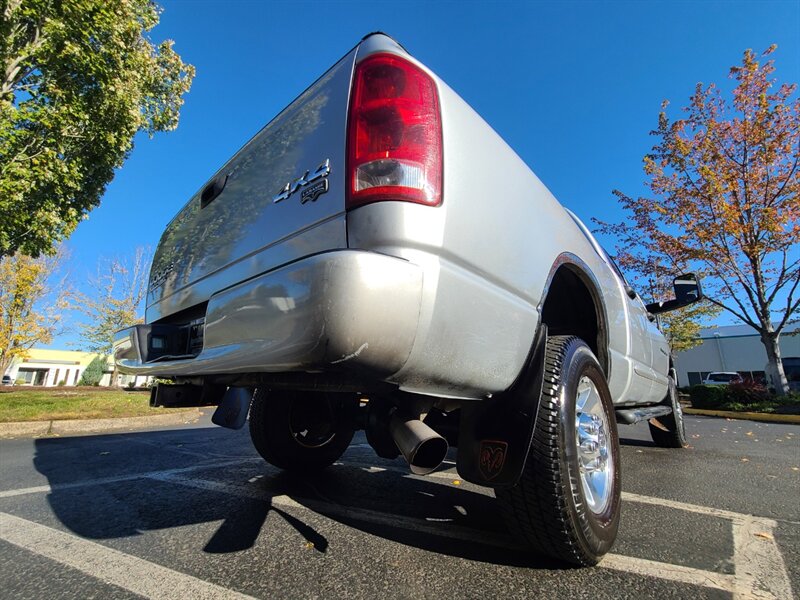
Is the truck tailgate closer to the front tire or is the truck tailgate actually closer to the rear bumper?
the rear bumper

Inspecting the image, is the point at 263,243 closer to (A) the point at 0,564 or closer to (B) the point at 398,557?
(B) the point at 398,557

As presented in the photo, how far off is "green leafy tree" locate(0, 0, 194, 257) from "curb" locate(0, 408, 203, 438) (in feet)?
11.8

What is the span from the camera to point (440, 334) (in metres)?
1.17

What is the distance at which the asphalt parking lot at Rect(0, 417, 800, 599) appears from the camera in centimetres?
149

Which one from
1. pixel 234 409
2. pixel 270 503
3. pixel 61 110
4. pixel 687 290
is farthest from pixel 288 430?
pixel 61 110

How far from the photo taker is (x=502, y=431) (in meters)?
1.48

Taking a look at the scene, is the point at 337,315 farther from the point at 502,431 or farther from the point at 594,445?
the point at 594,445

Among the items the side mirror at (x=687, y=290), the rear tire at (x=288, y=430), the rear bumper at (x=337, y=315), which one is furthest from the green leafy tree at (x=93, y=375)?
the side mirror at (x=687, y=290)

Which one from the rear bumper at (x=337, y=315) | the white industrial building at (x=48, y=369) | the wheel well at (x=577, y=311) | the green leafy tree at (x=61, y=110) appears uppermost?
the green leafy tree at (x=61, y=110)

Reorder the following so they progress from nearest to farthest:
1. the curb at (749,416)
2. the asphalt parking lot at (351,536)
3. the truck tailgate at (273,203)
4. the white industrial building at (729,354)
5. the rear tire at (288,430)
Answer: the truck tailgate at (273,203)
the asphalt parking lot at (351,536)
the rear tire at (288,430)
the curb at (749,416)
the white industrial building at (729,354)

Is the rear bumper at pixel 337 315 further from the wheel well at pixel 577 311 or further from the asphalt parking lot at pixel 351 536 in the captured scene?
the wheel well at pixel 577 311

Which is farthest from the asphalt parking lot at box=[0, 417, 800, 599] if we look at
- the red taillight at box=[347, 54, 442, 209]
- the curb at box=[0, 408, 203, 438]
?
the curb at box=[0, 408, 203, 438]

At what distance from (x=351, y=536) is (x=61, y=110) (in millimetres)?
9464

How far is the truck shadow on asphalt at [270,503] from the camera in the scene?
6.31 feet
